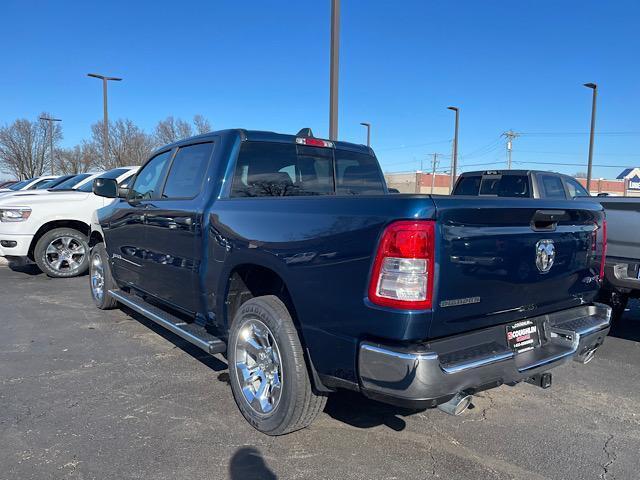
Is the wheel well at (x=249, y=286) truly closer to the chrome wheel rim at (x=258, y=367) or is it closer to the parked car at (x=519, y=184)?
the chrome wheel rim at (x=258, y=367)

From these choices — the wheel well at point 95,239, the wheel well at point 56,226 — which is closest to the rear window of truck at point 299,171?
the wheel well at point 95,239

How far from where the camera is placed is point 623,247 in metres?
5.01

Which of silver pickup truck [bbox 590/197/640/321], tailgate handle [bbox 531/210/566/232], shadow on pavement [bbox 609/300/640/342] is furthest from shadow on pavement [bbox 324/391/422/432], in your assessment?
shadow on pavement [bbox 609/300/640/342]

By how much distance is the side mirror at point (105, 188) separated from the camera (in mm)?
5320

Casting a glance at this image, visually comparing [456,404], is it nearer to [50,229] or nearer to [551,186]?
[50,229]

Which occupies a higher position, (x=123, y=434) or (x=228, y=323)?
(x=228, y=323)

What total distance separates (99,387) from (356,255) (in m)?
2.69

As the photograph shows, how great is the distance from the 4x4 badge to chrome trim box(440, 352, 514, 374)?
0.55 meters

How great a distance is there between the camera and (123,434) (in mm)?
3250

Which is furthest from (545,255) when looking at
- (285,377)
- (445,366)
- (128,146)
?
(128,146)

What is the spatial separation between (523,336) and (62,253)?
8.26 m

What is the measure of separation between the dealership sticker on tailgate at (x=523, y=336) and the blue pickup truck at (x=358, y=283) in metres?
0.01

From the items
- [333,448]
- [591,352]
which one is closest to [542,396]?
[591,352]

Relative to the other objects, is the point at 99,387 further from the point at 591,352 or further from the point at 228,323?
the point at 591,352
